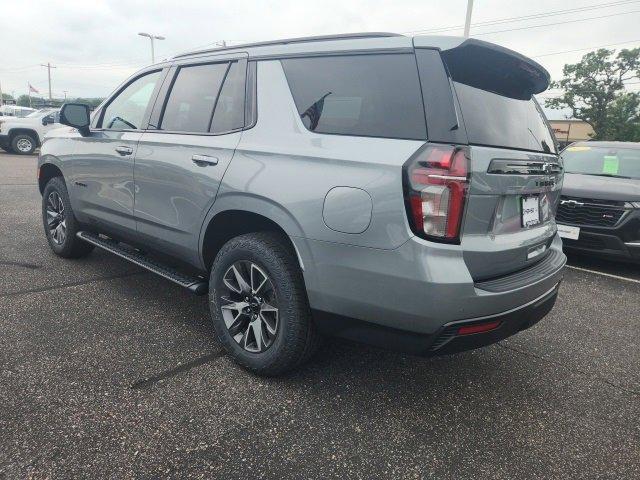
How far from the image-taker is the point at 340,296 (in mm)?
2135

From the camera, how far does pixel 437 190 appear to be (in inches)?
75.2

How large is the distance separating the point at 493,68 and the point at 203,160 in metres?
1.63

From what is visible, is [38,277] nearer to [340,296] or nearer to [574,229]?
[340,296]

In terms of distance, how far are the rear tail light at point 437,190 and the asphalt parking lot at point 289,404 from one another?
987mm

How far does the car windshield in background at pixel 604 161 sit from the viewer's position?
5.69 m

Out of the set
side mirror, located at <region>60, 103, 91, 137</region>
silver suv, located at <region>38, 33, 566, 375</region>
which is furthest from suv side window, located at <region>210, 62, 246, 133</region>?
side mirror, located at <region>60, 103, 91, 137</region>

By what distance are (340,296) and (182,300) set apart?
6.25 feet

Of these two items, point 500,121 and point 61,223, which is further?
point 61,223

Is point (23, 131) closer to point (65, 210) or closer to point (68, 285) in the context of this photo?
point (65, 210)

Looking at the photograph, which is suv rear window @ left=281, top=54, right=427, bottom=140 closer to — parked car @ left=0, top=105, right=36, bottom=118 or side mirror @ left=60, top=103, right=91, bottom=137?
side mirror @ left=60, top=103, right=91, bottom=137

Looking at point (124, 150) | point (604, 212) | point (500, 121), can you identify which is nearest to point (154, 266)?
point (124, 150)

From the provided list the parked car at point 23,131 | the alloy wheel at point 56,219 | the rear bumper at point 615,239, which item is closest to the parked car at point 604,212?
the rear bumper at point 615,239

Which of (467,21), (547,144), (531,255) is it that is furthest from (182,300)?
(467,21)

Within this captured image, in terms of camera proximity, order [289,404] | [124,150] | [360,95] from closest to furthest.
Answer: [360,95] → [289,404] → [124,150]
